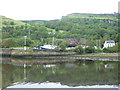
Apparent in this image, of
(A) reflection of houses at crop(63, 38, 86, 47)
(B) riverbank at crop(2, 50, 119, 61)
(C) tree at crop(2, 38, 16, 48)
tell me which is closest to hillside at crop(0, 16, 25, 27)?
(C) tree at crop(2, 38, 16, 48)

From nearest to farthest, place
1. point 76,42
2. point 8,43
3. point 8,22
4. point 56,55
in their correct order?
point 56,55 < point 8,43 < point 76,42 < point 8,22

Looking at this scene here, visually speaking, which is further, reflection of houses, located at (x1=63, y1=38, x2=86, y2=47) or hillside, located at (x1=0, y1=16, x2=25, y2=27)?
hillside, located at (x1=0, y1=16, x2=25, y2=27)

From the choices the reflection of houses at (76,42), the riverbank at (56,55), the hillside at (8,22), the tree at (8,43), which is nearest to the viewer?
the riverbank at (56,55)

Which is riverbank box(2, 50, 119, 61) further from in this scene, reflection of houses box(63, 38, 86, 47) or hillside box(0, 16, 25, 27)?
hillside box(0, 16, 25, 27)

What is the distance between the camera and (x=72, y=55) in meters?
21.0

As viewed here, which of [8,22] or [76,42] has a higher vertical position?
[8,22]

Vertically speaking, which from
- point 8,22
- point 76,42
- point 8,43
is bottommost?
point 76,42

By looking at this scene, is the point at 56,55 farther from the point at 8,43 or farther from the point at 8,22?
the point at 8,22

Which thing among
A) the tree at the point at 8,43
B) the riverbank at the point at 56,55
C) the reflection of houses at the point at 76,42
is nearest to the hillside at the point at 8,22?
the tree at the point at 8,43

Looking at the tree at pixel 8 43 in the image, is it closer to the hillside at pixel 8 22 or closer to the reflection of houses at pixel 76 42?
the reflection of houses at pixel 76 42

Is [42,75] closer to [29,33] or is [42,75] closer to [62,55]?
[62,55]

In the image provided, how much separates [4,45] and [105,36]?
12212 mm

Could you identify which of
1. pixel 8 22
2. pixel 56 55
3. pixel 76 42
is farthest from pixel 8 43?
pixel 8 22

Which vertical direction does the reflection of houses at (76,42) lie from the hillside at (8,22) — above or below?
below
